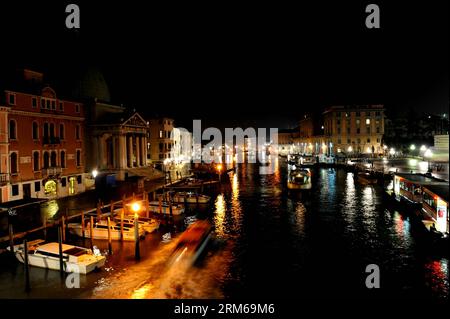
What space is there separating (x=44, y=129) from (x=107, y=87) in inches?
910

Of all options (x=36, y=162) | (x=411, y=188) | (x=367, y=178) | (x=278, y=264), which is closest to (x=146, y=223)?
(x=278, y=264)

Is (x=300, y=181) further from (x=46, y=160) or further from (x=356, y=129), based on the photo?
(x=356, y=129)

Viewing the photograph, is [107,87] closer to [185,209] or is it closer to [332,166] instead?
[185,209]

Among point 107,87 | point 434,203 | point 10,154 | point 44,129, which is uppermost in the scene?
point 107,87

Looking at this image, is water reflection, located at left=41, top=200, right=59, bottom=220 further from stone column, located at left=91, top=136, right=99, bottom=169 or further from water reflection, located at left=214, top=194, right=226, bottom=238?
stone column, located at left=91, top=136, right=99, bottom=169

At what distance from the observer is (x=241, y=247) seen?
91.2ft

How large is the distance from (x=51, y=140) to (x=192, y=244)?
23.3 m

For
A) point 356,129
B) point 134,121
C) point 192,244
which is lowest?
point 192,244

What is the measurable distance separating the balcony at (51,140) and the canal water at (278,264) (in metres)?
15.0

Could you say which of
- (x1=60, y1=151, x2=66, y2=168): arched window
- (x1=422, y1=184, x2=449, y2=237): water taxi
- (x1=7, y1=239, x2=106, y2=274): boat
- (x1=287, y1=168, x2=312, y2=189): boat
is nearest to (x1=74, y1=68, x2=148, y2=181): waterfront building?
(x1=60, y1=151, x2=66, y2=168): arched window

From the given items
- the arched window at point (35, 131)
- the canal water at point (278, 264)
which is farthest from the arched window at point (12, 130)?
the canal water at point (278, 264)

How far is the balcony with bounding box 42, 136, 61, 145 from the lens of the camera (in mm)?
40209

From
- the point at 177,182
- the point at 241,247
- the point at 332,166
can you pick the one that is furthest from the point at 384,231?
the point at 332,166

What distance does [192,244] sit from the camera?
25828mm
